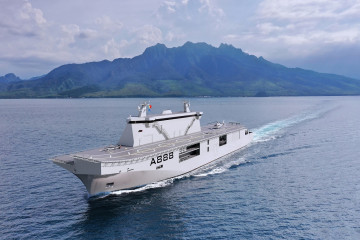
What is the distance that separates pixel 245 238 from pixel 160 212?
408 inches

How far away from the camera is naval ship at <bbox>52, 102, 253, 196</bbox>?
3541cm

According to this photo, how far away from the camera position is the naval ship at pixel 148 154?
3541 cm

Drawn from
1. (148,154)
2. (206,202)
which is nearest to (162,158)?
(148,154)

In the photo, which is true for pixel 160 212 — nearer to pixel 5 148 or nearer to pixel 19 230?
pixel 19 230

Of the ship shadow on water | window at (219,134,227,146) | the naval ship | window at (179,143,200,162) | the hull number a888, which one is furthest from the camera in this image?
window at (219,134,227,146)

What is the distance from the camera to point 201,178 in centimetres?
4459

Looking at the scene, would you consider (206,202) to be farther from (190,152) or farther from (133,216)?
(190,152)

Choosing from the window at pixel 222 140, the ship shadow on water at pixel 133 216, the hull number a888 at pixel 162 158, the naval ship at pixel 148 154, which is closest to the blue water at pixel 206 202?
the ship shadow on water at pixel 133 216

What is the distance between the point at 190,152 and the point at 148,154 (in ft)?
44.8

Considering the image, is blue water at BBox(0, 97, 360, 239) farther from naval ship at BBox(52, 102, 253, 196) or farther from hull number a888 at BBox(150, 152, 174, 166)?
hull number a888 at BBox(150, 152, 174, 166)

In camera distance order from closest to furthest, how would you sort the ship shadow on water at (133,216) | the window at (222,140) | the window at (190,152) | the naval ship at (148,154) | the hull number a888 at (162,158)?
the ship shadow on water at (133,216)
the naval ship at (148,154)
the hull number a888 at (162,158)
the window at (190,152)
the window at (222,140)

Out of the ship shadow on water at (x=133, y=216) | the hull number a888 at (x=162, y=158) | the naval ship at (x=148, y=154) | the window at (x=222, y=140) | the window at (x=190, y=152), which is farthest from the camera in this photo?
the window at (x=222, y=140)

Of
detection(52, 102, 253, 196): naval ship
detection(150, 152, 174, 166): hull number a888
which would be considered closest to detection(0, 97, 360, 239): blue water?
detection(52, 102, 253, 196): naval ship

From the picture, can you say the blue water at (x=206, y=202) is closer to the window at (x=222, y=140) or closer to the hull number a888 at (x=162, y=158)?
the hull number a888 at (x=162, y=158)
